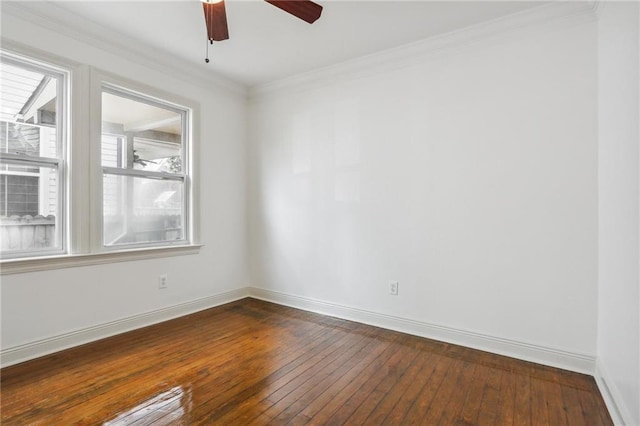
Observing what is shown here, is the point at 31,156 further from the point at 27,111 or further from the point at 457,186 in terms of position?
the point at 457,186

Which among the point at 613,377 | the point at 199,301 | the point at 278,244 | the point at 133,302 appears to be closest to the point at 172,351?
the point at 133,302

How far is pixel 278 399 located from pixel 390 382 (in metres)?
0.76

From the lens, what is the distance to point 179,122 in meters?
3.68

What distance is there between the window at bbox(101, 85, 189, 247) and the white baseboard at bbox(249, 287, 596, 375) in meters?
1.63

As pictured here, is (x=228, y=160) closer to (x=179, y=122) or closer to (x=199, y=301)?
(x=179, y=122)

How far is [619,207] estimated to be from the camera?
1870 millimetres

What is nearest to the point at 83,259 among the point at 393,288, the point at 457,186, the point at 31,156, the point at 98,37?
the point at 31,156

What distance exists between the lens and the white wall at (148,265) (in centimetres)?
251

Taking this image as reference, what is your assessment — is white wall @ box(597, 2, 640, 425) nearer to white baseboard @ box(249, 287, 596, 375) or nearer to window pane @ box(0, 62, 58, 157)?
white baseboard @ box(249, 287, 596, 375)

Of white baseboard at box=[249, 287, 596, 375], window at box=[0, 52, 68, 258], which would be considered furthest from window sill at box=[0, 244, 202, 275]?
white baseboard at box=[249, 287, 596, 375]

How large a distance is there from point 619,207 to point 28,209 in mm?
4051

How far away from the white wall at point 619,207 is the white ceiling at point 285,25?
2.69 feet

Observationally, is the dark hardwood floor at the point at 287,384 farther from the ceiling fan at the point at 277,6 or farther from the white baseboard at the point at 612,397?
the ceiling fan at the point at 277,6

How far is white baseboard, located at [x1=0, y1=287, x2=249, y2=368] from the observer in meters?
2.45
